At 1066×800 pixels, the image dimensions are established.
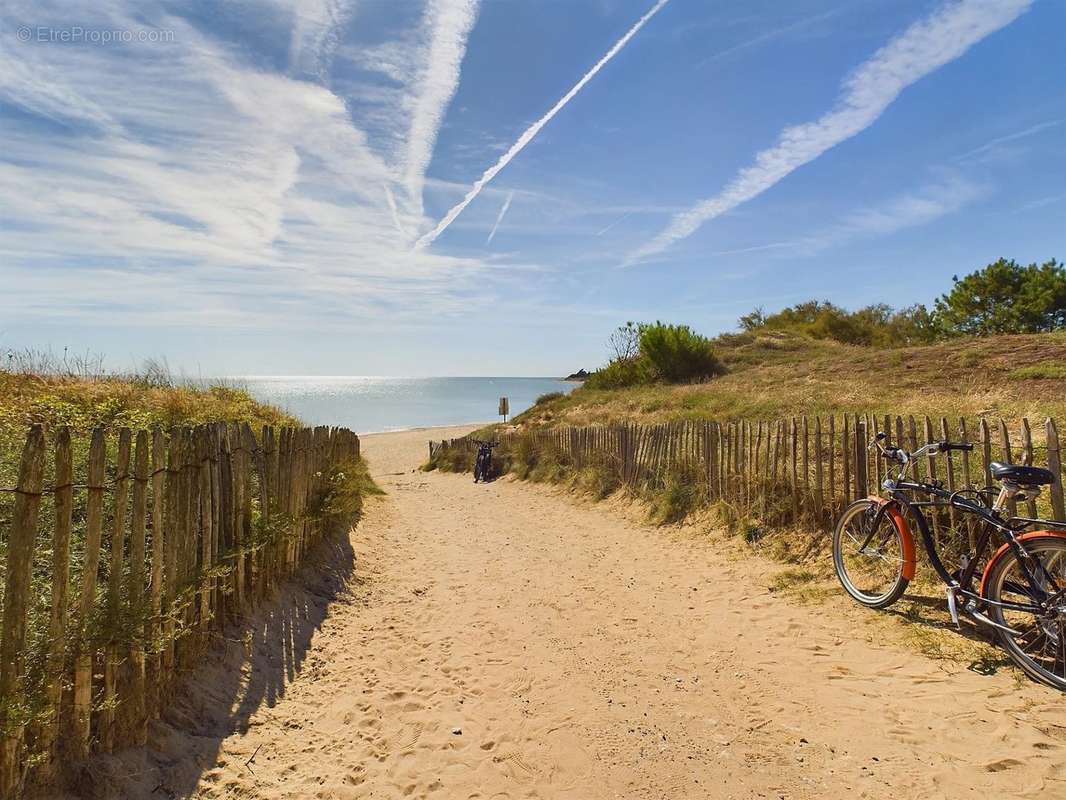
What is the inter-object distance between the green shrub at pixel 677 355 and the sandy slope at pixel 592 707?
22.3m

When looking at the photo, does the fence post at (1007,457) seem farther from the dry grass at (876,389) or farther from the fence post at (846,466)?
the dry grass at (876,389)

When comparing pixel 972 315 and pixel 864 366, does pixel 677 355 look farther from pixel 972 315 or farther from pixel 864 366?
pixel 972 315

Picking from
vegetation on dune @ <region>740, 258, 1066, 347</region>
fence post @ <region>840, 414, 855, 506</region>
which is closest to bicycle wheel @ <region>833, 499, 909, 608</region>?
fence post @ <region>840, 414, 855, 506</region>

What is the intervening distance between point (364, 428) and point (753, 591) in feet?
169

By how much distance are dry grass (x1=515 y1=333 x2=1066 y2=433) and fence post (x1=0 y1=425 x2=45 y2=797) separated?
36.8ft

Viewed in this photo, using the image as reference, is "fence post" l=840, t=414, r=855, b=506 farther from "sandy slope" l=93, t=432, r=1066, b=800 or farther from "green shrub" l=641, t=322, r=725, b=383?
"green shrub" l=641, t=322, r=725, b=383

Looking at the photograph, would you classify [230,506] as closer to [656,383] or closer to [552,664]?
[552,664]

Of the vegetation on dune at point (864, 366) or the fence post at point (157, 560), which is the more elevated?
the vegetation on dune at point (864, 366)

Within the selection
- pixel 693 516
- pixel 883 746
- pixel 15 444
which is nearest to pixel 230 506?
pixel 15 444

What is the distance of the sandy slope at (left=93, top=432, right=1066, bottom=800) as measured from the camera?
3.10 metres

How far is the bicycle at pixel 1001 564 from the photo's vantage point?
12.4ft

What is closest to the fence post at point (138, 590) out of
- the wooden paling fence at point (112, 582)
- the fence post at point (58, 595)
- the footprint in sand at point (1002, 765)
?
the wooden paling fence at point (112, 582)

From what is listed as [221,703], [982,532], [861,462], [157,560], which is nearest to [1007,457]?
[982,532]

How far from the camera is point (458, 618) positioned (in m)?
5.72
